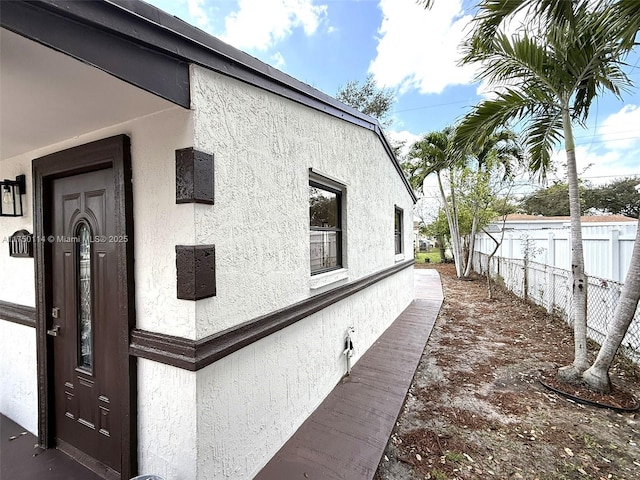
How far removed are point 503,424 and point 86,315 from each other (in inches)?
169

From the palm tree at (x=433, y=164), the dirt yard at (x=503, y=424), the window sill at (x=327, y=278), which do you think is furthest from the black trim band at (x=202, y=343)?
the palm tree at (x=433, y=164)

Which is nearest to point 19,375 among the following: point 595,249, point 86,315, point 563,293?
point 86,315

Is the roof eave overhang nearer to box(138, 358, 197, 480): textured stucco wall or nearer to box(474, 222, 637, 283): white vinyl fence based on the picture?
box(138, 358, 197, 480): textured stucco wall

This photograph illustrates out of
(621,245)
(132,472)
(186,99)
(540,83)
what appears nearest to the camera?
(186,99)

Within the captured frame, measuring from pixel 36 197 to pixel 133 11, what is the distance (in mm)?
2300

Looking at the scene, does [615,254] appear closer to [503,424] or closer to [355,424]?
[503,424]

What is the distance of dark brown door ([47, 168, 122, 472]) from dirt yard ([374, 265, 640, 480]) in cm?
230

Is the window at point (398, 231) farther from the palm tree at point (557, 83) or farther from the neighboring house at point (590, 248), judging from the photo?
the neighboring house at point (590, 248)

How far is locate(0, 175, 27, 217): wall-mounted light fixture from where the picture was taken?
9.64 ft

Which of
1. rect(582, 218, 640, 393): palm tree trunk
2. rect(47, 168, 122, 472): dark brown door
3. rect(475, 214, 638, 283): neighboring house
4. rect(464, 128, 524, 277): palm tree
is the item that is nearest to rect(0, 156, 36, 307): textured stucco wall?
rect(47, 168, 122, 472): dark brown door

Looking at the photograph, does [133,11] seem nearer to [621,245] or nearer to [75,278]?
[75,278]

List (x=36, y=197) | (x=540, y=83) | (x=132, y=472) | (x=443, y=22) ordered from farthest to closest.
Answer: (x=540, y=83) → (x=443, y=22) → (x=36, y=197) → (x=132, y=472)

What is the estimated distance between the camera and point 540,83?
4352mm

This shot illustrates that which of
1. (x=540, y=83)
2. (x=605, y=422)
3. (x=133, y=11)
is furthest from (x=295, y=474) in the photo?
(x=540, y=83)
